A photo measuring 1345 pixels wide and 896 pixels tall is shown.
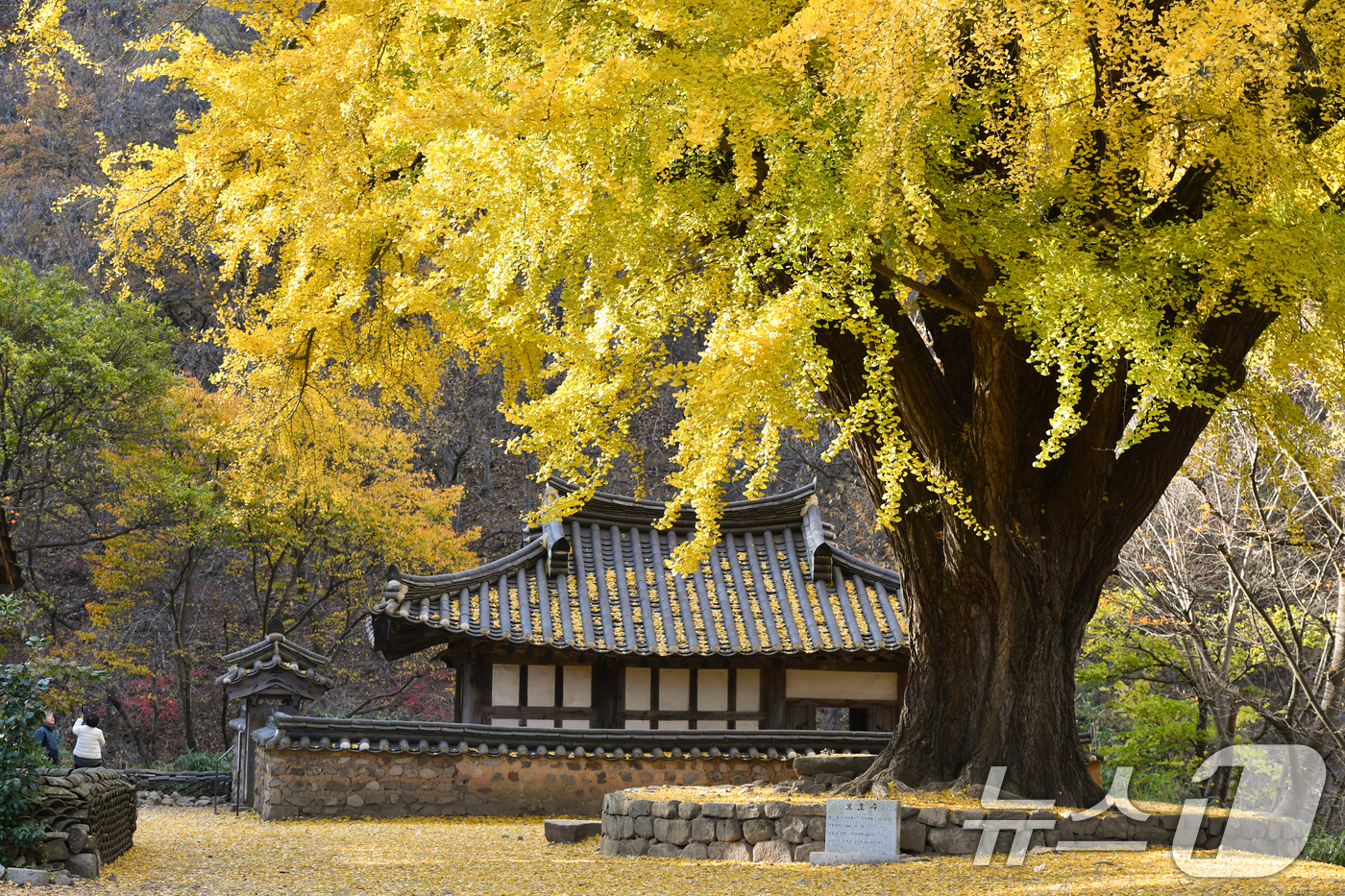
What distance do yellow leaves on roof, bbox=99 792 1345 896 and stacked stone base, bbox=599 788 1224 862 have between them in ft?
0.51

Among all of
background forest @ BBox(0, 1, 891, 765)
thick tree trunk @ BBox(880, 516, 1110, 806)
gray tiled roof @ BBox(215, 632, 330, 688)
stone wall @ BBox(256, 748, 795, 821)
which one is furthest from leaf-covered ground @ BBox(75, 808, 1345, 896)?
gray tiled roof @ BBox(215, 632, 330, 688)

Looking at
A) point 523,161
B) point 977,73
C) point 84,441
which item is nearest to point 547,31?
point 523,161

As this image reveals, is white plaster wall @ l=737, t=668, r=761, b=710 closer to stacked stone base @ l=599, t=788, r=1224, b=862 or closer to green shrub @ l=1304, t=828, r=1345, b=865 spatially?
stacked stone base @ l=599, t=788, r=1224, b=862

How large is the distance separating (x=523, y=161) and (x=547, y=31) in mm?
761

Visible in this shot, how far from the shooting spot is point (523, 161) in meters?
6.12

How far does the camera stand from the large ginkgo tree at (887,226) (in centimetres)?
561

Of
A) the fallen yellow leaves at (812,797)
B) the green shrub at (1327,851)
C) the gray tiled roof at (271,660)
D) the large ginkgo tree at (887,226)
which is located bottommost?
the green shrub at (1327,851)

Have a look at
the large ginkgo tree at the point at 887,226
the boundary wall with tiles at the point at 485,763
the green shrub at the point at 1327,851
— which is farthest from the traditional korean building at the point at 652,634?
the large ginkgo tree at the point at 887,226

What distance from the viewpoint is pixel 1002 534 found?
303 inches

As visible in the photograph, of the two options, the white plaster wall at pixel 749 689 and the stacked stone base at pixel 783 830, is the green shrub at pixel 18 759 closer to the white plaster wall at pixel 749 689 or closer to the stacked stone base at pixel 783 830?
the stacked stone base at pixel 783 830

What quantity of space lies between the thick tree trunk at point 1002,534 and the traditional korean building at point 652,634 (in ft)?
19.3

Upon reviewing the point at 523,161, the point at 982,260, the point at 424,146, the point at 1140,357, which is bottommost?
the point at 1140,357

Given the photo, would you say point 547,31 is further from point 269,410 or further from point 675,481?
point 269,410

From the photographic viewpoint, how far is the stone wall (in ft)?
40.1
